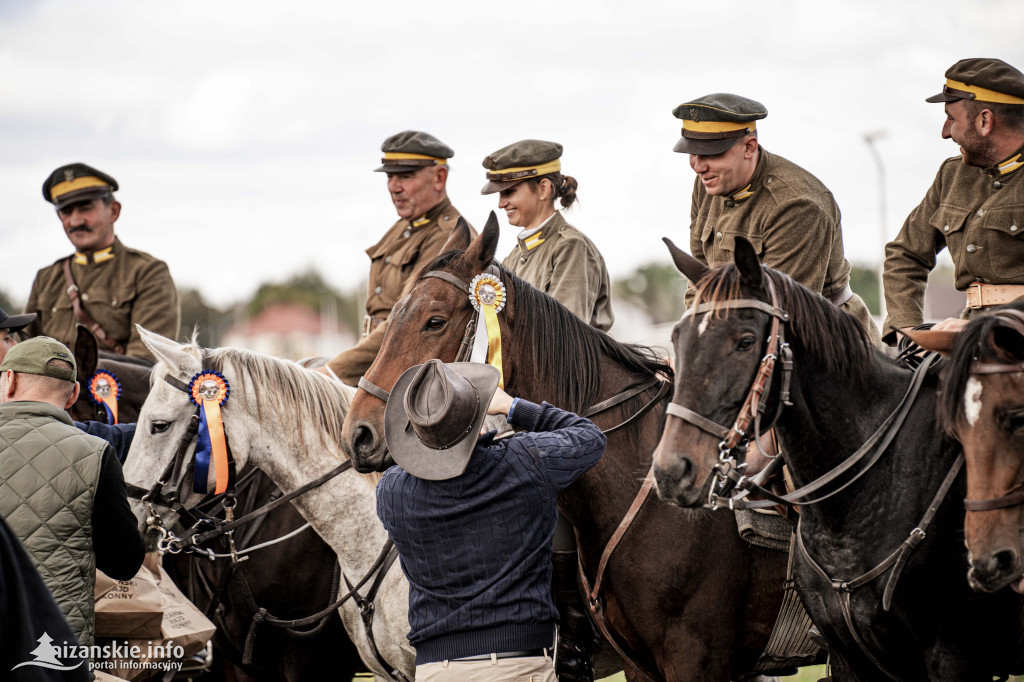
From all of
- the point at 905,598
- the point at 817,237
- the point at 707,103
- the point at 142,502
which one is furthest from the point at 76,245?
the point at 905,598

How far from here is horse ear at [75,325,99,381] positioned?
660 cm

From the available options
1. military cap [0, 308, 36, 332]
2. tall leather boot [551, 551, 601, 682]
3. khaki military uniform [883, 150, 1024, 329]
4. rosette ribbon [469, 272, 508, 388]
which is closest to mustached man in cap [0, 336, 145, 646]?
military cap [0, 308, 36, 332]

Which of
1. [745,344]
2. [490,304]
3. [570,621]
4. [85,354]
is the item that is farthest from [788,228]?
[85,354]

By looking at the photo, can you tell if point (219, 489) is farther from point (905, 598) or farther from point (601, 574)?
point (905, 598)

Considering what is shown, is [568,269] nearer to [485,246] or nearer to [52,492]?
[485,246]

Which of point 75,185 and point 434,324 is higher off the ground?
point 75,185

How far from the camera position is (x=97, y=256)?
814 cm

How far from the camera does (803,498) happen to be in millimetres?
4152

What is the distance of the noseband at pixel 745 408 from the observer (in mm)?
3832

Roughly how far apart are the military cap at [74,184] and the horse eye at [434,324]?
4589 millimetres

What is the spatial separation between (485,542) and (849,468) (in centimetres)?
148

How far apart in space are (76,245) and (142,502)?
3731 mm

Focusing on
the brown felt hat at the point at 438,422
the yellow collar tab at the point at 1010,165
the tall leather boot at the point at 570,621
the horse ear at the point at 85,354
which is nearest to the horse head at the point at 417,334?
the brown felt hat at the point at 438,422

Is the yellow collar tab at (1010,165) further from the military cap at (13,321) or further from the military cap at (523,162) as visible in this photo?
the military cap at (13,321)
